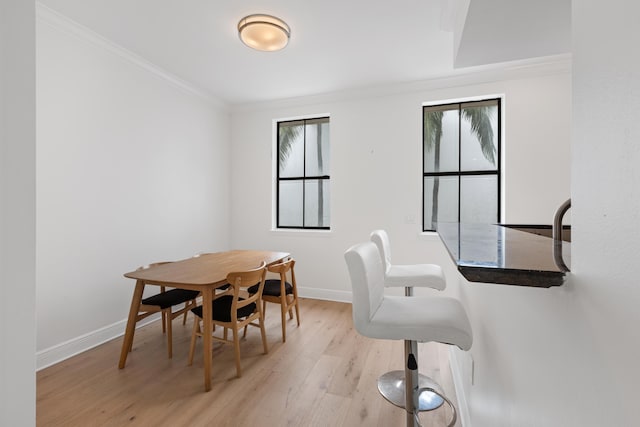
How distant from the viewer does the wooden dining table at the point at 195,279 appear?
81.5 inches

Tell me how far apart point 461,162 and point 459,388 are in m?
2.60

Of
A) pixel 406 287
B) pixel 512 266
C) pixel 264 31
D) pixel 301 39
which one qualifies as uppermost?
pixel 301 39

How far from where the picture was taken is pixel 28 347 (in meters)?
0.69

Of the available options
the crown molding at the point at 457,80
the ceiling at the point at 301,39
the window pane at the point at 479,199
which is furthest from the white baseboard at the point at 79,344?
the window pane at the point at 479,199

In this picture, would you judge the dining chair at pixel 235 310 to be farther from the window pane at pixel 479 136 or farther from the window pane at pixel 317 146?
the window pane at pixel 479 136

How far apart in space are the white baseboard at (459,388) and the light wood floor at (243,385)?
70mm

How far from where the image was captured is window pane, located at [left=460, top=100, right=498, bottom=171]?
3.47 meters

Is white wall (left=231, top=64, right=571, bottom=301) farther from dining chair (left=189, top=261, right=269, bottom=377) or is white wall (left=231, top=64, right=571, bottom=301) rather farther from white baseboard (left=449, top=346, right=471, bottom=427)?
dining chair (left=189, top=261, right=269, bottom=377)

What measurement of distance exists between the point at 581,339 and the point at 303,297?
3.86m

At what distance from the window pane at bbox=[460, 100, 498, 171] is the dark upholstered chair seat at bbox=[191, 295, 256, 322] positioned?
2.94m

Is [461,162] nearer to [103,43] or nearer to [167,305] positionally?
[167,305]

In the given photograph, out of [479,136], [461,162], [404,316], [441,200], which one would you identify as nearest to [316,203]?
[441,200]

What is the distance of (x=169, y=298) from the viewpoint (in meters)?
2.53

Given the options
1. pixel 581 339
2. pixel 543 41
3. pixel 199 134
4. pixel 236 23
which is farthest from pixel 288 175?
pixel 581 339
